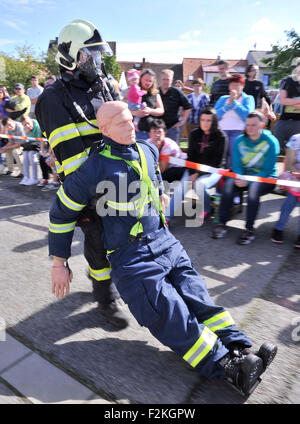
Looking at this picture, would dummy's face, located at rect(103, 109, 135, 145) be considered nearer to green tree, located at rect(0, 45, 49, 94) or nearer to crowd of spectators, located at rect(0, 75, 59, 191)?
crowd of spectators, located at rect(0, 75, 59, 191)

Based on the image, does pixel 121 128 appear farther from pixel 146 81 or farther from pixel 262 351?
pixel 146 81

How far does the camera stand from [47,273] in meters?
3.48

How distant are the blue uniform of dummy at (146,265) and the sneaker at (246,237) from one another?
6.48ft

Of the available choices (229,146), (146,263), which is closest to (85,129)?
(146,263)

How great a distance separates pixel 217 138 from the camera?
471 cm

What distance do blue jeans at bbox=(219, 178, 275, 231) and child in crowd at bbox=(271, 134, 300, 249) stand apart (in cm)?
27

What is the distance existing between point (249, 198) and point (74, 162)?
256 centimetres

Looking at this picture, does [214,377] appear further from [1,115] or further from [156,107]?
[1,115]

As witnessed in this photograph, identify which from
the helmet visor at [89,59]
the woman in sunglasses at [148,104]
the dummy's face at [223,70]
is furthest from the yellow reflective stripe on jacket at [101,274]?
the dummy's face at [223,70]

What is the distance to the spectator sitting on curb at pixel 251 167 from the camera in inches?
166

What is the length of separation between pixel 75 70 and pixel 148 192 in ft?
3.36

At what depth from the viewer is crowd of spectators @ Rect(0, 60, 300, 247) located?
4.27 m

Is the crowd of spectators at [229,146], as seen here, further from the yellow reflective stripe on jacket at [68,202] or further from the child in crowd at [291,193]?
the yellow reflective stripe on jacket at [68,202]
